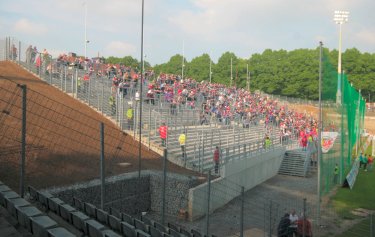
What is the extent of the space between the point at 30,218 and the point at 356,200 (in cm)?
1598

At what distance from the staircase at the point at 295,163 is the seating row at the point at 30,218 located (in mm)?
20842

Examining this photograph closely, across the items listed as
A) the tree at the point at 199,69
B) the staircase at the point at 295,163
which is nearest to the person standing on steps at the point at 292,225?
the staircase at the point at 295,163

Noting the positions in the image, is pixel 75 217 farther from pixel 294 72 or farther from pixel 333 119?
pixel 294 72

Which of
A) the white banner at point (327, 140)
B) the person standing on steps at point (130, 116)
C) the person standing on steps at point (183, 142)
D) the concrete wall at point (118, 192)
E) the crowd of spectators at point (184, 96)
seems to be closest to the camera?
the concrete wall at point (118, 192)

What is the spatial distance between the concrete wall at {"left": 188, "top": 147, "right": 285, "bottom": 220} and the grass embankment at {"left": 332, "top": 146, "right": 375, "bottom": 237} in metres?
4.21

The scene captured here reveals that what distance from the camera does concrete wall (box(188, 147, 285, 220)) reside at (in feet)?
44.6

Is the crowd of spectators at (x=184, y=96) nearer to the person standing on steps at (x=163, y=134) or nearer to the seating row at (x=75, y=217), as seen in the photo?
the person standing on steps at (x=163, y=134)

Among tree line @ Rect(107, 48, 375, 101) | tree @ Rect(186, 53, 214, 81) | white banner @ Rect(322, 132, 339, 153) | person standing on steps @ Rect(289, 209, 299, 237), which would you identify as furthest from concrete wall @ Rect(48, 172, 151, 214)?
tree @ Rect(186, 53, 214, 81)

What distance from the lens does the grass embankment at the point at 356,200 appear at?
1357cm

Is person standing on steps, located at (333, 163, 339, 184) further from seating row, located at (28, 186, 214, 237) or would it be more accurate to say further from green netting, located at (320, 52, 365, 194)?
→ seating row, located at (28, 186, 214, 237)

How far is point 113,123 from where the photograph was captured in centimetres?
1895

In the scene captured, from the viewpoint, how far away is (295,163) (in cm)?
2666

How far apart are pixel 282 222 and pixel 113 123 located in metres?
10.4

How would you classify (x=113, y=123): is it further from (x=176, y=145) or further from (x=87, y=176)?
(x=87, y=176)
